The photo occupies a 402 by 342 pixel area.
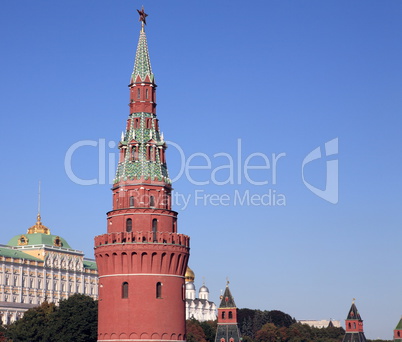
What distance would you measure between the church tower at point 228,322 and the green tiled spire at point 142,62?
6431 cm

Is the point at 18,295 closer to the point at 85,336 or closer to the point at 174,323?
the point at 85,336

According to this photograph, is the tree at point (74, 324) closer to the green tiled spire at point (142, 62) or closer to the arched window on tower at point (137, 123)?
the arched window on tower at point (137, 123)

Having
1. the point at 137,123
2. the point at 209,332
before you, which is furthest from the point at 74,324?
the point at 209,332

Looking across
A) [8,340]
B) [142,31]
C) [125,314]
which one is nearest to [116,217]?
[125,314]

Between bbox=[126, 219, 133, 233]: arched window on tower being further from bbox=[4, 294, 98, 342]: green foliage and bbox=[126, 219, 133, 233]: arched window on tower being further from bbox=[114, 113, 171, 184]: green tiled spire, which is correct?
bbox=[4, 294, 98, 342]: green foliage

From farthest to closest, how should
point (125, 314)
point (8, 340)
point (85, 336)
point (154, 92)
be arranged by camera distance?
point (8, 340)
point (85, 336)
point (154, 92)
point (125, 314)

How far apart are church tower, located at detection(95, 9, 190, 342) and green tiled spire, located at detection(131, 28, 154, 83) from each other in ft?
9.38

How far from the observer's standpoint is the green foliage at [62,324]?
Answer: 126 meters

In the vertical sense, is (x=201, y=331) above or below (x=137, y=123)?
below

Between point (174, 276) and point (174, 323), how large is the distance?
185 inches

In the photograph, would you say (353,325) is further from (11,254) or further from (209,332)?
(11,254)

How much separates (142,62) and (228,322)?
66557 millimetres

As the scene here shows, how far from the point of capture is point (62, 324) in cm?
12812

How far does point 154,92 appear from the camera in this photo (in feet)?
295
